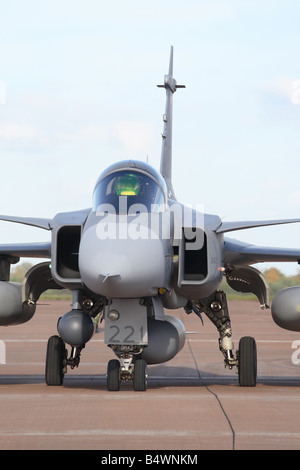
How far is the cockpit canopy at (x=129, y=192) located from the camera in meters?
11.2

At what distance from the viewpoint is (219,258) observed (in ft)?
39.0

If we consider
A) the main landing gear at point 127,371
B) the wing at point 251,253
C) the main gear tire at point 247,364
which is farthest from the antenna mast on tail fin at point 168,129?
the main landing gear at point 127,371

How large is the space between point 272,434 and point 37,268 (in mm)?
5855

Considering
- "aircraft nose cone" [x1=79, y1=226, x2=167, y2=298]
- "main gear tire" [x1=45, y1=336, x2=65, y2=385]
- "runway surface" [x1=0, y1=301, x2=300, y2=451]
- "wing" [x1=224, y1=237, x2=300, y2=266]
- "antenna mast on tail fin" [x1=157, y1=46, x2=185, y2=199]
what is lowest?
"runway surface" [x1=0, y1=301, x2=300, y2=451]

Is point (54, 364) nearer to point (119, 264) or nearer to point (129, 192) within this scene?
point (129, 192)

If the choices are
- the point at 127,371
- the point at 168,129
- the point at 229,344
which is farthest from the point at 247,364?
the point at 168,129

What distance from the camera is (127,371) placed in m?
11.2

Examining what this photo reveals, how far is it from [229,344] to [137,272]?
131 inches

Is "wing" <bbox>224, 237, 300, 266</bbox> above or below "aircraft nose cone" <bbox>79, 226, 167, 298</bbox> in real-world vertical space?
above

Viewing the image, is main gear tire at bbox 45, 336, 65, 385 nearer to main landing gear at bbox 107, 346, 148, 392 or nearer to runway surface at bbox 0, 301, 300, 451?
runway surface at bbox 0, 301, 300, 451

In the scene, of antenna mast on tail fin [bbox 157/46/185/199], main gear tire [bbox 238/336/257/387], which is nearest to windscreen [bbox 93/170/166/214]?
main gear tire [bbox 238/336/257/387]

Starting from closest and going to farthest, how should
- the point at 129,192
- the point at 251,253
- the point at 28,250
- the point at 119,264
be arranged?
the point at 119,264 < the point at 129,192 < the point at 251,253 < the point at 28,250

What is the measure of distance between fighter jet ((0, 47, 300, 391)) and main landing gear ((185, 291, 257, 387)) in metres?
0.01

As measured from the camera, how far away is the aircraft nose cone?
33.2 feet
